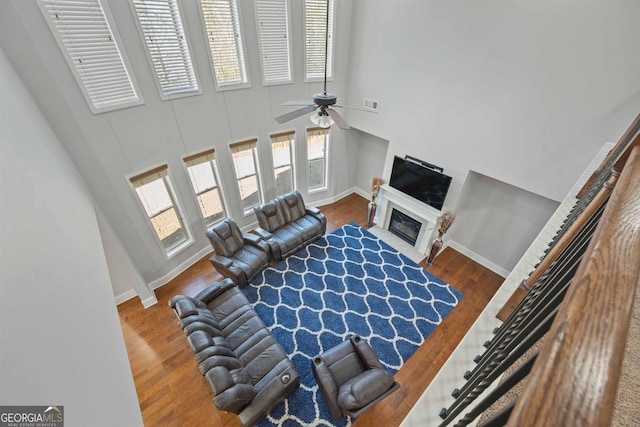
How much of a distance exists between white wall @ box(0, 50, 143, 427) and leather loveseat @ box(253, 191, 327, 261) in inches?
123

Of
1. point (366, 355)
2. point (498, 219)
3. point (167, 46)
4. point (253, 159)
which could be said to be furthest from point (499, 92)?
point (167, 46)

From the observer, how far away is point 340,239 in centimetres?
635

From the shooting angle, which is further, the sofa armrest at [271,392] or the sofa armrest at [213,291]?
the sofa armrest at [213,291]

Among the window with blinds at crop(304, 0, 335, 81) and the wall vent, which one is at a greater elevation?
the window with blinds at crop(304, 0, 335, 81)

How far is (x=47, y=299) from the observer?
141 cm

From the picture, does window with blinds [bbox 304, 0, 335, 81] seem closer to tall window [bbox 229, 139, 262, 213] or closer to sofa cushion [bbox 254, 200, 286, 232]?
tall window [bbox 229, 139, 262, 213]

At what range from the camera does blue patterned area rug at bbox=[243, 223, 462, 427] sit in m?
4.00

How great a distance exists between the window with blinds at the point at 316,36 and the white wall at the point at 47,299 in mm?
4318

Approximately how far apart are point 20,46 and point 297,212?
460cm

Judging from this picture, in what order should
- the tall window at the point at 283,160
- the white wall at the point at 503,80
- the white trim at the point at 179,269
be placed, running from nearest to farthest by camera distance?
the white wall at the point at 503,80, the white trim at the point at 179,269, the tall window at the point at 283,160

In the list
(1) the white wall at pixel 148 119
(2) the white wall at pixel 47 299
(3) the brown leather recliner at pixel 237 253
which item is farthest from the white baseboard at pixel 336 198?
(2) the white wall at pixel 47 299

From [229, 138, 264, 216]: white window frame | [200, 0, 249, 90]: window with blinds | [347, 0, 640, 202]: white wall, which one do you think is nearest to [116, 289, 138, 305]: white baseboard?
[229, 138, 264, 216]: white window frame

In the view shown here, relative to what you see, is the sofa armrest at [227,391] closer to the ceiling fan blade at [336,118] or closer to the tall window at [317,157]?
the ceiling fan blade at [336,118]

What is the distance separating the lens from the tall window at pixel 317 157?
21.4 feet
